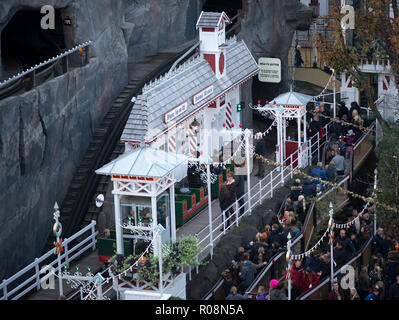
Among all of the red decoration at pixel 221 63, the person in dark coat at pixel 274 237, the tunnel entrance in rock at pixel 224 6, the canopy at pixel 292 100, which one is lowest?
the person in dark coat at pixel 274 237

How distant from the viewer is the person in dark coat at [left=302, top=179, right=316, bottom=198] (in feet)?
84.8

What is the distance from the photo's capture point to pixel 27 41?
3167 centimetres

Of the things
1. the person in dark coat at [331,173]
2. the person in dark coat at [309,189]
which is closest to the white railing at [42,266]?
the person in dark coat at [309,189]

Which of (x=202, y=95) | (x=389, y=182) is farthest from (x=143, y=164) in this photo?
(x=202, y=95)

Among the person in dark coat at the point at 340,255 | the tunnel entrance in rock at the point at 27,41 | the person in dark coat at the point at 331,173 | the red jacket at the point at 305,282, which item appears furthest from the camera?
the tunnel entrance in rock at the point at 27,41

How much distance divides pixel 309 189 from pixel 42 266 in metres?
7.93

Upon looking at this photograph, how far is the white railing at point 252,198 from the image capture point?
2438 centimetres

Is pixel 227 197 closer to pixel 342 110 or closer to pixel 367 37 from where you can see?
pixel 367 37

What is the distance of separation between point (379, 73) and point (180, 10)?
9036mm

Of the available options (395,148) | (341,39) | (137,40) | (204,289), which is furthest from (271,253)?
(137,40)

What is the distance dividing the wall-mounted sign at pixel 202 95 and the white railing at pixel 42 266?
5.46 meters

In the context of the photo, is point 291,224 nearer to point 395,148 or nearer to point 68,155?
point 395,148

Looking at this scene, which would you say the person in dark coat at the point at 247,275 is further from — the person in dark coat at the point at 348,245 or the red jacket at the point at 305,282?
the person in dark coat at the point at 348,245

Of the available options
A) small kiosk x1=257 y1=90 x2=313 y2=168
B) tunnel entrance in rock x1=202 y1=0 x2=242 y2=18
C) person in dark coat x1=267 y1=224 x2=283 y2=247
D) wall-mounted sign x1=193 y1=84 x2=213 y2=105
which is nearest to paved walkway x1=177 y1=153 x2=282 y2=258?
person in dark coat x1=267 y1=224 x2=283 y2=247
